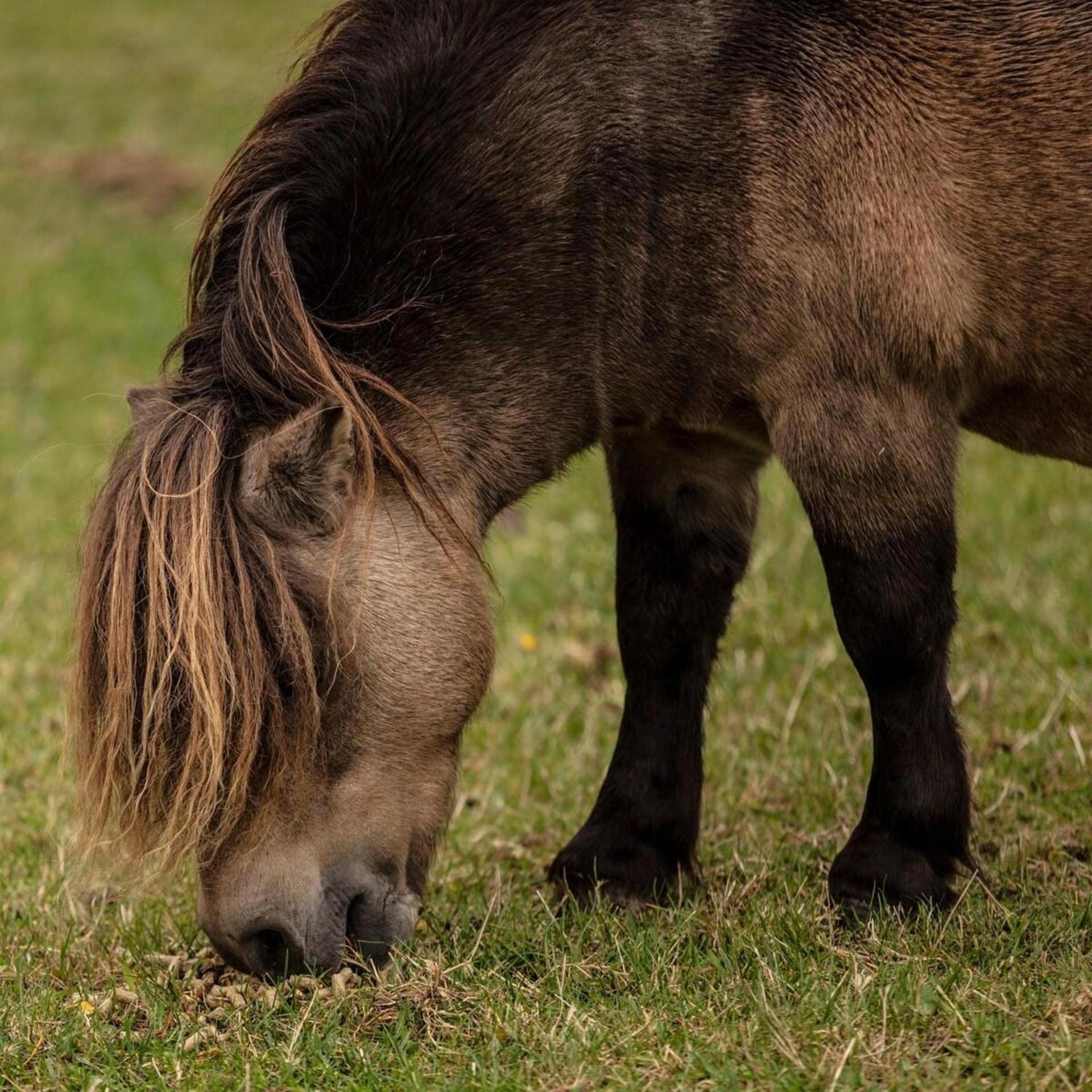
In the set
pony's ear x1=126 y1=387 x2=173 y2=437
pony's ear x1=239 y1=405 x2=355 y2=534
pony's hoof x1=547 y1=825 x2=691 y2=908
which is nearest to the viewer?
pony's ear x1=239 y1=405 x2=355 y2=534

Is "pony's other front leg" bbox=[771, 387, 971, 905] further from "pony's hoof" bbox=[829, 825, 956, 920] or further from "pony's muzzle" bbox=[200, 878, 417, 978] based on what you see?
A: "pony's muzzle" bbox=[200, 878, 417, 978]

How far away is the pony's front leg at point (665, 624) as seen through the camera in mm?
3648

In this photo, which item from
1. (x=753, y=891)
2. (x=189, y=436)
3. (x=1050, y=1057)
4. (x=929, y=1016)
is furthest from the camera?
(x=753, y=891)

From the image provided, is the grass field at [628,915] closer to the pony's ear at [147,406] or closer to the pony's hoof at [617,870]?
the pony's hoof at [617,870]

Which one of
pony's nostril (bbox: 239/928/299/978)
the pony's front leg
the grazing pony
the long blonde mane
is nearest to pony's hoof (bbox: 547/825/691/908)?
the pony's front leg

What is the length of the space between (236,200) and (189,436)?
0.51 m

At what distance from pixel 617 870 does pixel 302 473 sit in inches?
51.1

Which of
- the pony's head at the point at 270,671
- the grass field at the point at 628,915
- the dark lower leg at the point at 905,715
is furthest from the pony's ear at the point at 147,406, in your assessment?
the dark lower leg at the point at 905,715

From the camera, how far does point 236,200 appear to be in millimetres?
3070

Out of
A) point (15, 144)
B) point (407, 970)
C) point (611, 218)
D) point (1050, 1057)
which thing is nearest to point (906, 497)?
point (611, 218)

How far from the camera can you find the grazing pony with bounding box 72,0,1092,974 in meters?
2.89

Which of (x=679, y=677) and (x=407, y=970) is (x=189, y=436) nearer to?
(x=407, y=970)

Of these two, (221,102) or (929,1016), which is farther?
(221,102)

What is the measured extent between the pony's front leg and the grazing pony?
1.56ft
